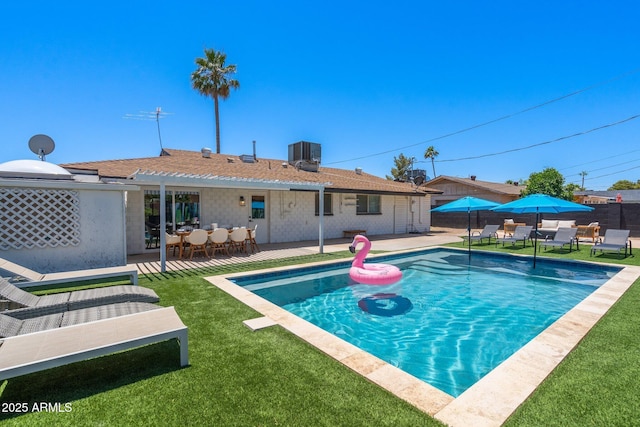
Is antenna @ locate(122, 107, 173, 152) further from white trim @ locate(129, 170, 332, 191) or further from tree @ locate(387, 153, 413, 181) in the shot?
tree @ locate(387, 153, 413, 181)

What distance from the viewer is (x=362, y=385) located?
3.05 meters

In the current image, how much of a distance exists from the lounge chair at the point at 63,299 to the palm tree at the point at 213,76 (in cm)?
2367

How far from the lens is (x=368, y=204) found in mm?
19094

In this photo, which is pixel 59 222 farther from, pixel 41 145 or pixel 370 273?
pixel 370 273

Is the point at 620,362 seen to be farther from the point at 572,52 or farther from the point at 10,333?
the point at 572,52

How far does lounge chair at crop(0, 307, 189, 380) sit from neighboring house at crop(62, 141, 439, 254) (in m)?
5.91

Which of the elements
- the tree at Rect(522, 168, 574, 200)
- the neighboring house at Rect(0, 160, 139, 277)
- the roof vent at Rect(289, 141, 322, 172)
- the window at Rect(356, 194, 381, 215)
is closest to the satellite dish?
the neighboring house at Rect(0, 160, 139, 277)

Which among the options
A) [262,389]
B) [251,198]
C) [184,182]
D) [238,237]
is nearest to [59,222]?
[184,182]

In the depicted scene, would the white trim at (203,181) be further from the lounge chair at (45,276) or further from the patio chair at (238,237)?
the lounge chair at (45,276)

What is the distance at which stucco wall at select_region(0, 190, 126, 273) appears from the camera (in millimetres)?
7465

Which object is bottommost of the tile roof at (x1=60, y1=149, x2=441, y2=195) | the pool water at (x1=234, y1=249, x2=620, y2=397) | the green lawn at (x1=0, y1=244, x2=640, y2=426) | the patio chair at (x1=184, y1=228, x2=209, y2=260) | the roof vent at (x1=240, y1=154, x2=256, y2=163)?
the pool water at (x1=234, y1=249, x2=620, y2=397)

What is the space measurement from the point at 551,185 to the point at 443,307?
25.5 metres

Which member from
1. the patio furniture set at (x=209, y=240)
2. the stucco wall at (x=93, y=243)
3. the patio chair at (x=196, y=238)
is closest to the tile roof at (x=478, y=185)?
the patio furniture set at (x=209, y=240)

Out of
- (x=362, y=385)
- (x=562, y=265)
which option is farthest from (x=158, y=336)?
(x=562, y=265)
